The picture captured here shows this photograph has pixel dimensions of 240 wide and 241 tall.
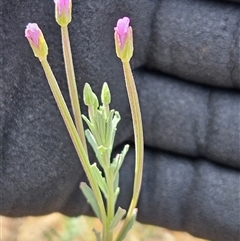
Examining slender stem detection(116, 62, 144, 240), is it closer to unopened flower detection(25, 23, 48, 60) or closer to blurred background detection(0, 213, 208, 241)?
unopened flower detection(25, 23, 48, 60)

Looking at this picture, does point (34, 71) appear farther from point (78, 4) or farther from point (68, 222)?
point (68, 222)

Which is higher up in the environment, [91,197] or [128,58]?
[128,58]

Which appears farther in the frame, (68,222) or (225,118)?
(68,222)

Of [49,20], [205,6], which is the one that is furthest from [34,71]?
[205,6]

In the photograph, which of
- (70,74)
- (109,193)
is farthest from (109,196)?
(70,74)

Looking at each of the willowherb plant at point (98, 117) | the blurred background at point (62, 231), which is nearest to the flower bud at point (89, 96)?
the willowherb plant at point (98, 117)

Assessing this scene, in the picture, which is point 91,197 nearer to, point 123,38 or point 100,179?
point 100,179
